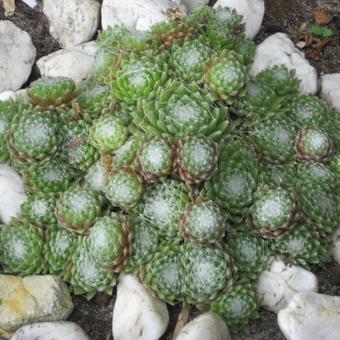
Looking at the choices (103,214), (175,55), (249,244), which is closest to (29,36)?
(175,55)

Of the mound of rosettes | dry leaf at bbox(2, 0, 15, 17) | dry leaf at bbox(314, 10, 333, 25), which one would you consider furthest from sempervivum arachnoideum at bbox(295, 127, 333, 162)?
dry leaf at bbox(2, 0, 15, 17)

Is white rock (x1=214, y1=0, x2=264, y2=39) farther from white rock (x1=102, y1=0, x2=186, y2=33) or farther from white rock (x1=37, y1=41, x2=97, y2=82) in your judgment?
white rock (x1=37, y1=41, x2=97, y2=82)

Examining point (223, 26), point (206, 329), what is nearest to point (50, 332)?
point (206, 329)

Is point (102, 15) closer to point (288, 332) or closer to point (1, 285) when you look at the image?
point (1, 285)

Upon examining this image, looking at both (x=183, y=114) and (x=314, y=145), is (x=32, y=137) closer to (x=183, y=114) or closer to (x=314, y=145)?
(x=183, y=114)

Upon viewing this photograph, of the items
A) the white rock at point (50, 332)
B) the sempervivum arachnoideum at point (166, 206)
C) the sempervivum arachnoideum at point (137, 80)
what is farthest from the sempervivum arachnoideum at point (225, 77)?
the white rock at point (50, 332)

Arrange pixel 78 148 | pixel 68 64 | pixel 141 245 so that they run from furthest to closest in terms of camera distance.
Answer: pixel 68 64, pixel 78 148, pixel 141 245
